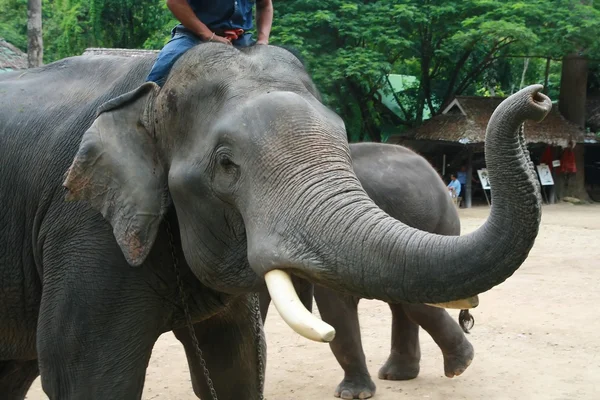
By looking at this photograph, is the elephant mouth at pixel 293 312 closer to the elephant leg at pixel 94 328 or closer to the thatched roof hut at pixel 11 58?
the elephant leg at pixel 94 328

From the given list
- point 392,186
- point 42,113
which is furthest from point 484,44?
point 42,113

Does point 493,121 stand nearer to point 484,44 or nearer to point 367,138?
point 484,44

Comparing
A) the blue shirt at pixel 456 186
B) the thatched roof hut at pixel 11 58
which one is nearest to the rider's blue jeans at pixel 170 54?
the thatched roof hut at pixel 11 58

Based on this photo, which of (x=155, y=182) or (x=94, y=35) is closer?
(x=155, y=182)

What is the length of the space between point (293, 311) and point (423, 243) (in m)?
0.41

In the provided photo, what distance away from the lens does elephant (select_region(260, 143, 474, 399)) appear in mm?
5785

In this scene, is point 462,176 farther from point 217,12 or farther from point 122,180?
point 122,180

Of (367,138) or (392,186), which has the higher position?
(392,186)

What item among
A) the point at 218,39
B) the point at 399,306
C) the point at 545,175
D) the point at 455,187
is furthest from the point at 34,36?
the point at 545,175

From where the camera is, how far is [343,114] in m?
21.6

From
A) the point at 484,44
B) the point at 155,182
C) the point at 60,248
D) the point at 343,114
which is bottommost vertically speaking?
the point at 343,114

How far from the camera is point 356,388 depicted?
19.0 feet

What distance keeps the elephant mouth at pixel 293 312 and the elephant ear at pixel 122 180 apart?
1.98 ft

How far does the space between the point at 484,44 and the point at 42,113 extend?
19.4 metres
